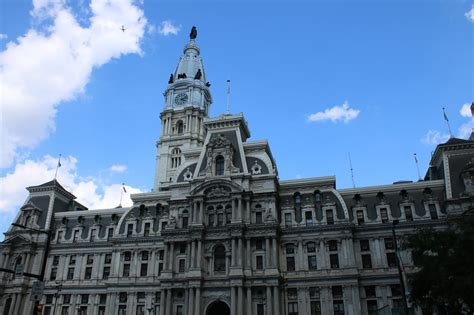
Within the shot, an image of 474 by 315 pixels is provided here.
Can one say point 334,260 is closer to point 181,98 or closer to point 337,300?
point 337,300

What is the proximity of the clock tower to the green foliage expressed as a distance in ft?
233

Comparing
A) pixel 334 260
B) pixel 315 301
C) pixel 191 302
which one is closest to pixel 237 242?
pixel 191 302

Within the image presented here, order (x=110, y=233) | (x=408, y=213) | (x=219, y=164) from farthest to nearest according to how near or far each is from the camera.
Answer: (x=110, y=233), (x=219, y=164), (x=408, y=213)

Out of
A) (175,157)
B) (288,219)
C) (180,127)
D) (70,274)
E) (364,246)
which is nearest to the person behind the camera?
(364,246)

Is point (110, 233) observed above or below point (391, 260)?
above

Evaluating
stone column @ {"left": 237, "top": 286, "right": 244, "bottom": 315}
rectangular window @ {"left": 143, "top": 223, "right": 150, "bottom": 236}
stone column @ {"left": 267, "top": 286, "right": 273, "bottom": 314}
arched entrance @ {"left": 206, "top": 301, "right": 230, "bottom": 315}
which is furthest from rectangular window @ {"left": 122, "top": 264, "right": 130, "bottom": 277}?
stone column @ {"left": 267, "top": 286, "right": 273, "bottom": 314}

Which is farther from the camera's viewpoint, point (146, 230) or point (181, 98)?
point (181, 98)

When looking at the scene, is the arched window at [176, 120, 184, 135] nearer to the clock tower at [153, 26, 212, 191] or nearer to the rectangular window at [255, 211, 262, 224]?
the clock tower at [153, 26, 212, 191]

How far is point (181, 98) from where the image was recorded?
12181cm

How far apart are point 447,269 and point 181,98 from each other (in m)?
96.5

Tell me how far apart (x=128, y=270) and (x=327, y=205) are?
107ft

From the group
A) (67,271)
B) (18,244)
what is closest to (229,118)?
(67,271)

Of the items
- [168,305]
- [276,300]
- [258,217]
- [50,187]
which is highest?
[50,187]

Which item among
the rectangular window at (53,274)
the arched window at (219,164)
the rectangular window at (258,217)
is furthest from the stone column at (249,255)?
the rectangular window at (53,274)
